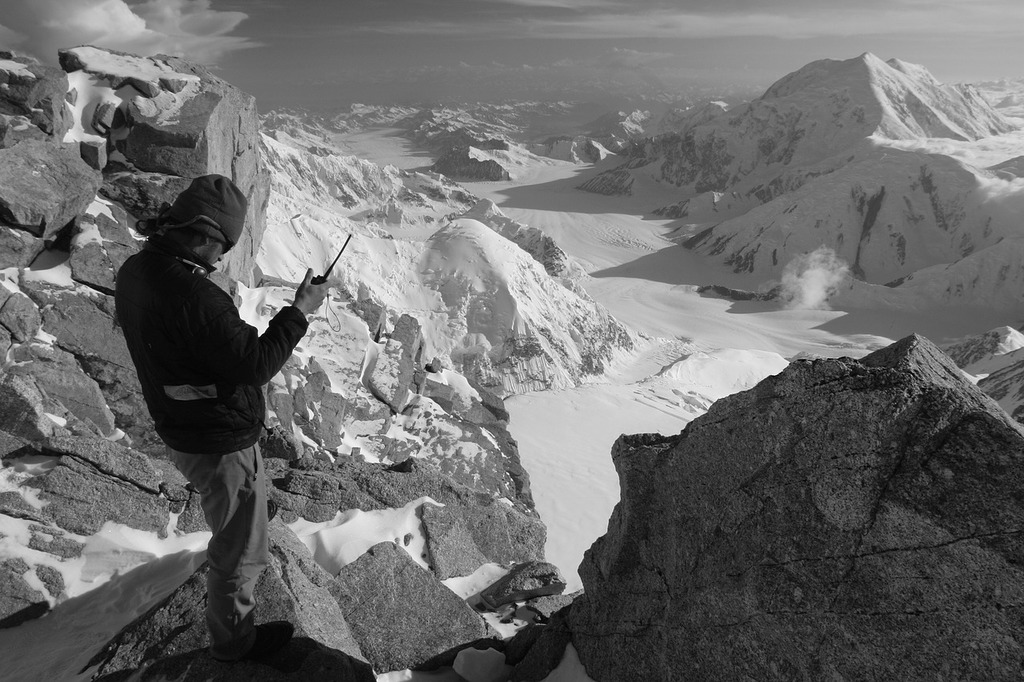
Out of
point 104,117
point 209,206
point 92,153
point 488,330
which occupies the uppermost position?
point 209,206

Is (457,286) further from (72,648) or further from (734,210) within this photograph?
(734,210)

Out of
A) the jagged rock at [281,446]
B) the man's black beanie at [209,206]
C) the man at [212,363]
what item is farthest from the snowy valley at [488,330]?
the man's black beanie at [209,206]

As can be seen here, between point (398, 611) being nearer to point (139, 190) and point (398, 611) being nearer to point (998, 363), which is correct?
point (139, 190)

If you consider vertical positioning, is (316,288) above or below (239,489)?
above

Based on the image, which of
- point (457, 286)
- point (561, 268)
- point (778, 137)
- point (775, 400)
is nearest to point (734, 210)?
point (778, 137)

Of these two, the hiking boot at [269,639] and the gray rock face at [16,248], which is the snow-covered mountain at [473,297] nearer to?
the gray rock face at [16,248]

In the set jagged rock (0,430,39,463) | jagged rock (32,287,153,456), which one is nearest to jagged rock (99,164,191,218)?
jagged rock (32,287,153,456)

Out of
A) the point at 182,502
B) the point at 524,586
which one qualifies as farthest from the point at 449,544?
the point at 182,502

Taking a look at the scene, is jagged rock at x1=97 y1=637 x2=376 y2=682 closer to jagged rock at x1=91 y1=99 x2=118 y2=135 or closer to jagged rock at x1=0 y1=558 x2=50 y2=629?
jagged rock at x1=0 y1=558 x2=50 y2=629
